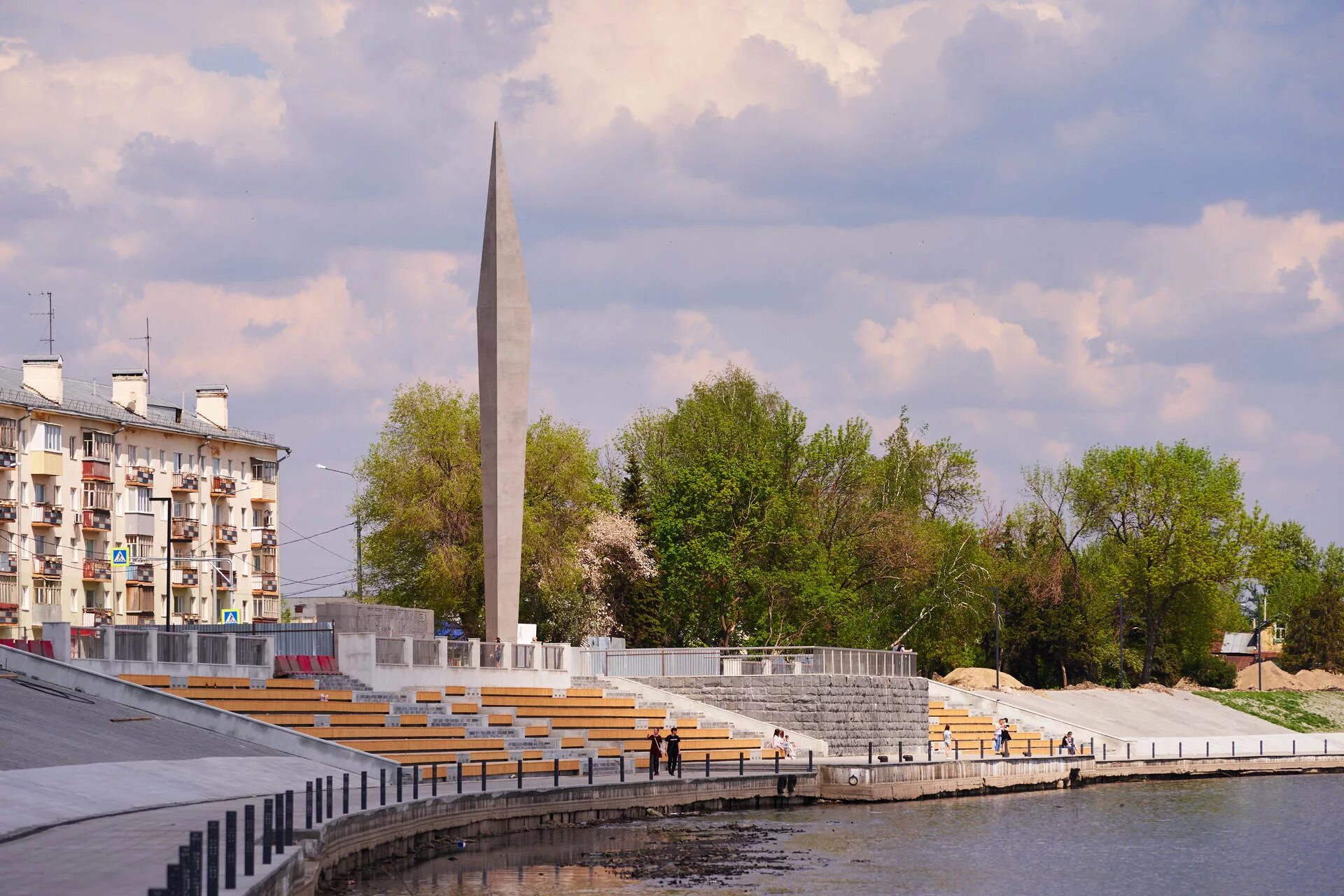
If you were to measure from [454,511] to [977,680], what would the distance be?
88.3 ft

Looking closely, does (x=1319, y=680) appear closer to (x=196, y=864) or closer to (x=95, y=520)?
(x=95, y=520)

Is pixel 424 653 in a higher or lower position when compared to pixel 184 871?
higher

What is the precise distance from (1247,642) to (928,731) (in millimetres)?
124634

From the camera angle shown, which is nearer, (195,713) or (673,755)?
(195,713)

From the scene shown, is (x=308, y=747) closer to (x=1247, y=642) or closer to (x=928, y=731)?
(x=928, y=731)

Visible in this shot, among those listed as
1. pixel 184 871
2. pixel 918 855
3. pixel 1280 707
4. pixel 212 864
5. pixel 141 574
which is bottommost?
pixel 1280 707

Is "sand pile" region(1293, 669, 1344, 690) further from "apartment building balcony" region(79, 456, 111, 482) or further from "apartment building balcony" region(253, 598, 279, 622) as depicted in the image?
"apartment building balcony" region(79, 456, 111, 482)

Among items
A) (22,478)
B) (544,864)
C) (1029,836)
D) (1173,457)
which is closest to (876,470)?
(1173,457)

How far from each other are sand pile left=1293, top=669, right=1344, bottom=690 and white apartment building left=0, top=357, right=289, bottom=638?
64.1 meters

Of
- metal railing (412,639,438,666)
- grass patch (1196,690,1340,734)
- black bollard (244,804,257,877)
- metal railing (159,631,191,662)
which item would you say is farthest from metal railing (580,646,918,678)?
grass patch (1196,690,1340,734)

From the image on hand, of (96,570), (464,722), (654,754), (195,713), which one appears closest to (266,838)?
(195,713)

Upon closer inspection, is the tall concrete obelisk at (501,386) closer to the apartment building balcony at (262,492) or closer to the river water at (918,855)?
the river water at (918,855)

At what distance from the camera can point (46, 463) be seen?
8338cm

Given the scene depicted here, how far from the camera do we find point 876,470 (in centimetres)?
8838
